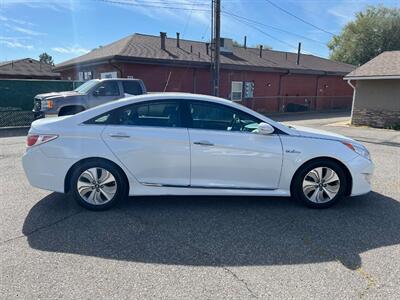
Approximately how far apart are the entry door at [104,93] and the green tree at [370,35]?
120 feet

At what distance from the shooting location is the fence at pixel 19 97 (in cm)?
1302

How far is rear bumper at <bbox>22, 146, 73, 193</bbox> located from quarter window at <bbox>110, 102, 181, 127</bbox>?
2.86 ft

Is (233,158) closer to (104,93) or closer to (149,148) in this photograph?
(149,148)

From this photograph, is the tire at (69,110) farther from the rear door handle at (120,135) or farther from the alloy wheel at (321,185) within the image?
the alloy wheel at (321,185)

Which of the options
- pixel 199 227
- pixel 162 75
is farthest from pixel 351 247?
pixel 162 75

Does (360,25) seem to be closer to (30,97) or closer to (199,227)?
(30,97)

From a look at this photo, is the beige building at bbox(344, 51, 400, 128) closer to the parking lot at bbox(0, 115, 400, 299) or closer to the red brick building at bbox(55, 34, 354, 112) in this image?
the red brick building at bbox(55, 34, 354, 112)

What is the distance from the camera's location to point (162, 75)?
17.5 metres

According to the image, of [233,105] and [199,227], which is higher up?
[233,105]

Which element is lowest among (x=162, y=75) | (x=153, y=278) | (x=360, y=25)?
(x=153, y=278)

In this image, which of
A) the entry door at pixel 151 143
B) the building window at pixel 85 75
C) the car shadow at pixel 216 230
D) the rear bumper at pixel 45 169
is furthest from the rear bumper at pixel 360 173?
the building window at pixel 85 75

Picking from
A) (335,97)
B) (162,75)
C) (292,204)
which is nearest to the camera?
(292,204)

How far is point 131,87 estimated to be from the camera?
37.3ft

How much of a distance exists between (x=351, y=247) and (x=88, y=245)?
2.76 m
